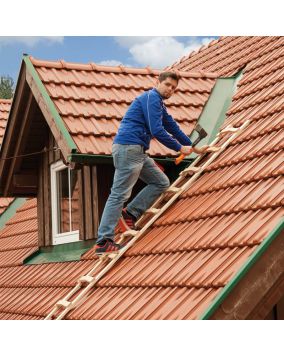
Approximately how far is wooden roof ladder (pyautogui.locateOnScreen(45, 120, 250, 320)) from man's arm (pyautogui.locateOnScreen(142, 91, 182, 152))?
0.48 metres

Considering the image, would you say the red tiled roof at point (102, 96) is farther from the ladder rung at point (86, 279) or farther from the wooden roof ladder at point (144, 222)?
the ladder rung at point (86, 279)

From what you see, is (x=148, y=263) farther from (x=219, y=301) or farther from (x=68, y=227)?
(x=68, y=227)

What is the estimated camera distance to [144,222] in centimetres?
703

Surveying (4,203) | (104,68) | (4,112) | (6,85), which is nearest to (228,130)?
(104,68)

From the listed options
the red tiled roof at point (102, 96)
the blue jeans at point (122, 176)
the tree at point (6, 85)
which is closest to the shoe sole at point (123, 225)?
the blue jeans at point (122, 176)

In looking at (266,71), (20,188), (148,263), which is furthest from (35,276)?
(266,71)

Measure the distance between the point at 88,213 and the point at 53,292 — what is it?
0.85m

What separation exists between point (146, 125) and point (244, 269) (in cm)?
A: 238

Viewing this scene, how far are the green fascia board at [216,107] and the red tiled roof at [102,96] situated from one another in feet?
0.27

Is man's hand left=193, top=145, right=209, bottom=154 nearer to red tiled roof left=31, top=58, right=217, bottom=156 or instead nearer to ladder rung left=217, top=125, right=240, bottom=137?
ladder rung left=217, top=125, right=240, bottom=137

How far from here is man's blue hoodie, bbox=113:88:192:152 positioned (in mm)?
6789

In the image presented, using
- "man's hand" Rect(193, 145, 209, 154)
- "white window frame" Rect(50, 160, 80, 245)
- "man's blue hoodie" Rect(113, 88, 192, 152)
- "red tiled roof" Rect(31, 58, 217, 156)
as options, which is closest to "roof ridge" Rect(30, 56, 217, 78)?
"red tiled roof" Rect(31, 58, 217, 156)

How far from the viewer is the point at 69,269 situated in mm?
7750

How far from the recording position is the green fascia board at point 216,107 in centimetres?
779
